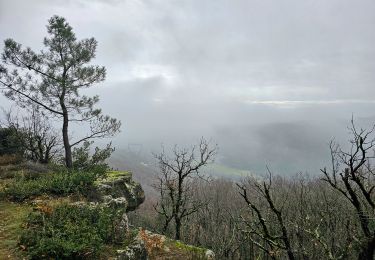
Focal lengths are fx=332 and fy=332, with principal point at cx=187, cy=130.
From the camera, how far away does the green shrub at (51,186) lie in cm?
1442

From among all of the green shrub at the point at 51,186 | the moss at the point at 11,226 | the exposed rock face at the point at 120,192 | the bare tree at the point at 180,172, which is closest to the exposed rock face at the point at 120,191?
the exposed rock face at the point at 120,192

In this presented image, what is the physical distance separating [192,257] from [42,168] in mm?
11888

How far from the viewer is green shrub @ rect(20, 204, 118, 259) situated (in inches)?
377

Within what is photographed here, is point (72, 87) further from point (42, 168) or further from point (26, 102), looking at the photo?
point (42, 168)

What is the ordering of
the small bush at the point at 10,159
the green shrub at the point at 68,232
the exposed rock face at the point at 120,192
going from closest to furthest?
the green shrub at the point at 68,232
the exposed rock face at the point at 120,192
the small bush at the point at 10,159

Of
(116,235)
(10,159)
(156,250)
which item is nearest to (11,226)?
(116,235)

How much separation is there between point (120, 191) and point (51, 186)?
3978mm

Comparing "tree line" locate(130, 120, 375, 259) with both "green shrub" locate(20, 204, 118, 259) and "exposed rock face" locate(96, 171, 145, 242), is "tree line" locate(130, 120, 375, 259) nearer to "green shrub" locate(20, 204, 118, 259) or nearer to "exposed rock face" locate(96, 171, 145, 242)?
"exposed rock face" locate(96, 171, 145, 242)

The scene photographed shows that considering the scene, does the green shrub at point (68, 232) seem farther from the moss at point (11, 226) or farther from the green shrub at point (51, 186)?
the green shrub at point (51, 186)

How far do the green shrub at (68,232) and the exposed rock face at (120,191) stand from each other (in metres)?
2.90

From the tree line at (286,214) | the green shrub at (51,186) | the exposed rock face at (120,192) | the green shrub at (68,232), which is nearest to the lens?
the green shrub at (68,232)

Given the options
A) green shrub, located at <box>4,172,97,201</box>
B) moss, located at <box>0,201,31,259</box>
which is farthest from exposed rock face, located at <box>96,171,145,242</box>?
moss, located at <box>0,201,31,259</box>

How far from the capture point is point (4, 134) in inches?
924

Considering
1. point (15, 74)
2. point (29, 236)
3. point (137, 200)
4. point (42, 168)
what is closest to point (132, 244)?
point (29, 236)
